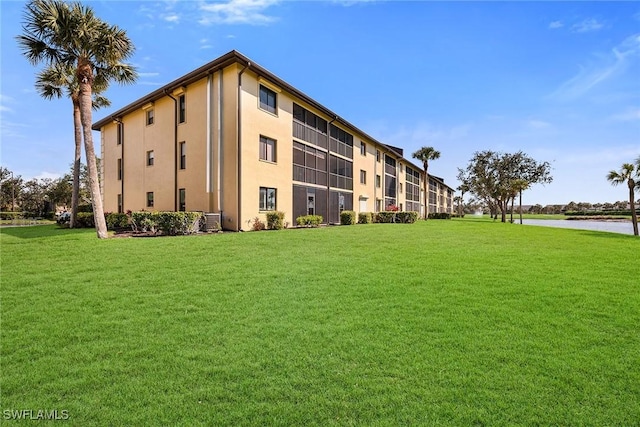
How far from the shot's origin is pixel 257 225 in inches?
738

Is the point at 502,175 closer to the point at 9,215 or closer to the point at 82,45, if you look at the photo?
the point at 82,45

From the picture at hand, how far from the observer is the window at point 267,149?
20.2 m

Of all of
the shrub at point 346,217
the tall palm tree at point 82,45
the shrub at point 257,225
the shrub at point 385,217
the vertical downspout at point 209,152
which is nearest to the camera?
the tall palm tree at point 82,45

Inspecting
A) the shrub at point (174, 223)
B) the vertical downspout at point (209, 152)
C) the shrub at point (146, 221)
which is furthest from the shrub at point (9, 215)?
the shrub at point (174, 223)

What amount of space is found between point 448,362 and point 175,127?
2232 cm

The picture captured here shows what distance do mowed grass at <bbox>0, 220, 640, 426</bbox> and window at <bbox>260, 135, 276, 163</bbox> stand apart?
1295cm

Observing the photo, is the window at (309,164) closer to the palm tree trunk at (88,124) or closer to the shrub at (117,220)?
the shrub at (117,220)

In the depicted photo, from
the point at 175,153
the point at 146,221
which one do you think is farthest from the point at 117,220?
the point at 146,221

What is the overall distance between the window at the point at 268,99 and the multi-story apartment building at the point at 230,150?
7 cm

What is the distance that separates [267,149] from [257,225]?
5.24 m

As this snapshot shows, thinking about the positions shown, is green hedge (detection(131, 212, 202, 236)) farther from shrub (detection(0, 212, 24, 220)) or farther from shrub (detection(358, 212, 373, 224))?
shrub (detection(0, 212, 24, 220))

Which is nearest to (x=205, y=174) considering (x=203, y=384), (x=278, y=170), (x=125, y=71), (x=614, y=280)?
(x=278, y=170)

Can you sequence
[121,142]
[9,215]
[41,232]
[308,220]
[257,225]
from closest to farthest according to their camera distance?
[41,232]
[257,225]
[308,220]
[121,142]
[9,215]

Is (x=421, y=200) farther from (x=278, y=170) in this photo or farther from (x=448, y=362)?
(x=448, y=362)
